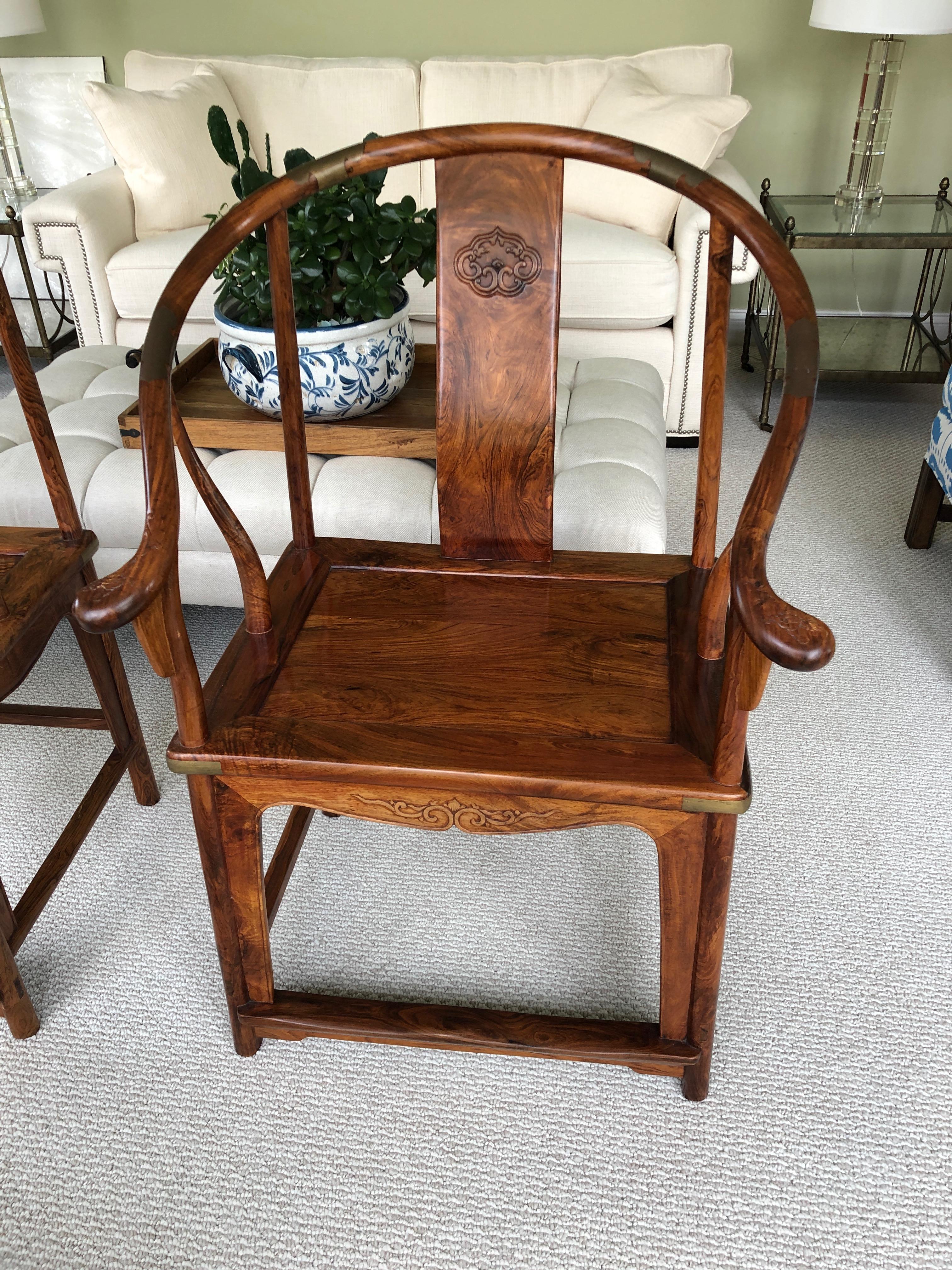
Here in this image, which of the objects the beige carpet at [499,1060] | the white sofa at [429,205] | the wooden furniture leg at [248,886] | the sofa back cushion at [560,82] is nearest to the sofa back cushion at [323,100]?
the white sofa at [429,205]

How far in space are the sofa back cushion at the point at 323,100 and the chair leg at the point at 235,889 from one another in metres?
2.43

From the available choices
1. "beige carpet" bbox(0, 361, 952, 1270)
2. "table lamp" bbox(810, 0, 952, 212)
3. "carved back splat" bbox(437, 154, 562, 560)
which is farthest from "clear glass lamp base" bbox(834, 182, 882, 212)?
"carved back splat" bbox(437, 154, 562, 560)

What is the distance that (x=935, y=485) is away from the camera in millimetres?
2172

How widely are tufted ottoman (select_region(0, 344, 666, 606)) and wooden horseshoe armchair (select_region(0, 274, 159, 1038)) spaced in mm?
326

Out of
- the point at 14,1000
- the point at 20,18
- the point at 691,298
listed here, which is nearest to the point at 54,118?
the point at 20,18

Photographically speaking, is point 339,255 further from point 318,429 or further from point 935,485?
point 935,485

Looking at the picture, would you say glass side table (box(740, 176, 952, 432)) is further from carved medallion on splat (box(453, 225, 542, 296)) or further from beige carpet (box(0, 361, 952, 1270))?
carved medallion on splat (box(453, 225, 542, 296))

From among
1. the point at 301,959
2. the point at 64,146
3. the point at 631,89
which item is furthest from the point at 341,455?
the point at 64,146

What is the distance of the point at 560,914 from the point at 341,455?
0.90 meters

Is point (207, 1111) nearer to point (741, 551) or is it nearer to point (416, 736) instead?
point (416, 736)

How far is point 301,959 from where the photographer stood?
1358 mm

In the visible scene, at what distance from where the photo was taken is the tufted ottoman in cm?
162

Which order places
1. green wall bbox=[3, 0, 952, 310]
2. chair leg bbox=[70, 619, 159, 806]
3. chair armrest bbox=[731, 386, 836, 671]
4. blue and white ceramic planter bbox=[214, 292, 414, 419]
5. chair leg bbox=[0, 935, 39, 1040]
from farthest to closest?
green wall bbox=[3, 0, 952, 310] < blue and white ceramic planter bbox=[214, 292, 414, 419] < chair leg bbox=[70, 619, 159, 806] < chair leg bbox=[0, 935, 39, 1040] < chair armrest bbox=[731, 386, 836, 671]

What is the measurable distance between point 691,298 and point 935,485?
808mm
